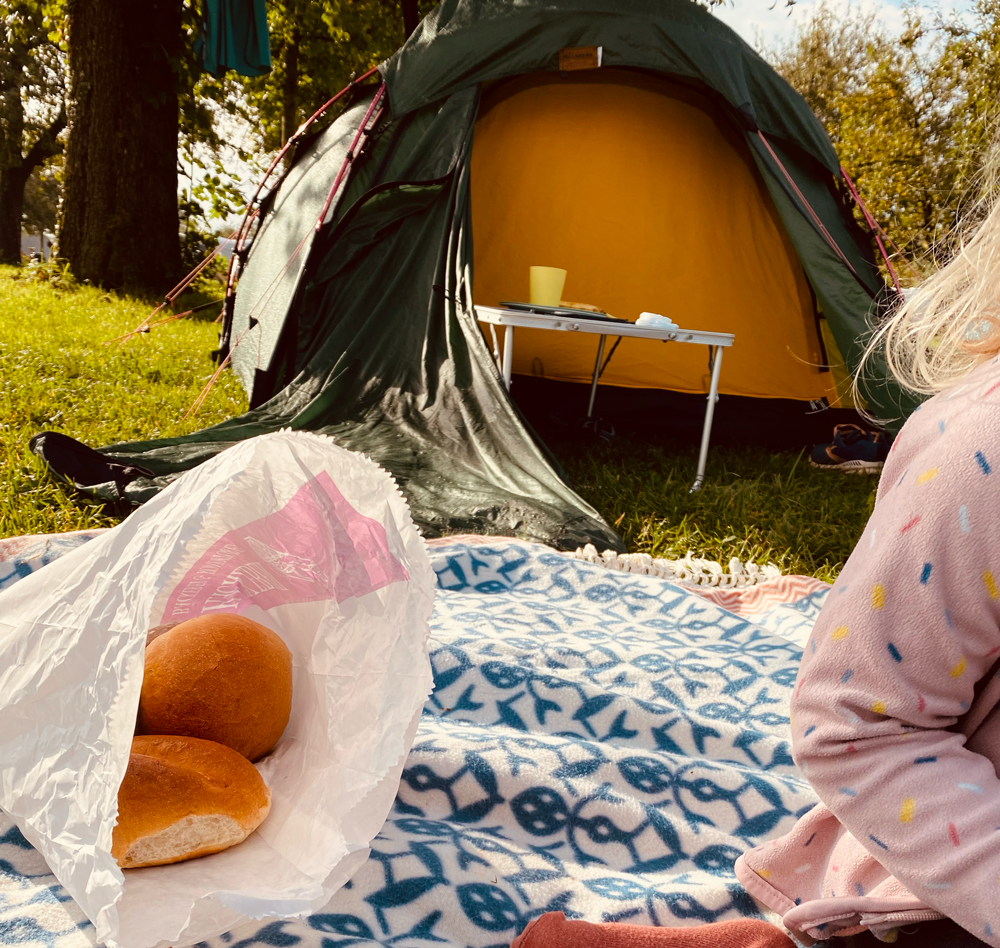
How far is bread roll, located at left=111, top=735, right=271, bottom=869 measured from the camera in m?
0.72

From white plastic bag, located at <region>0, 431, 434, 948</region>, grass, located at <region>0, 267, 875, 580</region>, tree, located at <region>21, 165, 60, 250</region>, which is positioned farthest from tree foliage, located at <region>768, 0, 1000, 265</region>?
tree, located at <region>21, 165, 60, 250</region>

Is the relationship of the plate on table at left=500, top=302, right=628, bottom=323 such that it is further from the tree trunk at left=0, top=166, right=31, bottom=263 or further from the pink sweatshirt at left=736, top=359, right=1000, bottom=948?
the tree trunk at left=0, top=166, right=31, bottom=263

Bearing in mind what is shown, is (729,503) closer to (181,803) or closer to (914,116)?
(181,803)

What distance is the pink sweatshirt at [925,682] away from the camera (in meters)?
0.59

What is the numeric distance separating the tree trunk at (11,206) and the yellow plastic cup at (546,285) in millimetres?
17979

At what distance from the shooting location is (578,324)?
8.56ft

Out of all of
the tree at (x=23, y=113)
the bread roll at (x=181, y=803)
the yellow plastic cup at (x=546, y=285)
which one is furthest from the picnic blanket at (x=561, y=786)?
the tree at (x=23, y=113)

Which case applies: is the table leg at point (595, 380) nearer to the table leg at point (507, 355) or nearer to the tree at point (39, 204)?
the table leg at point (507, 355)

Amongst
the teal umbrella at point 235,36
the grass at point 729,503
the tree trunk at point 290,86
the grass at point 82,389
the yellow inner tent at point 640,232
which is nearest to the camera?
the grass at point 82,389

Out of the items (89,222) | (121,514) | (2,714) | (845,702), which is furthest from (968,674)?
(89,222)

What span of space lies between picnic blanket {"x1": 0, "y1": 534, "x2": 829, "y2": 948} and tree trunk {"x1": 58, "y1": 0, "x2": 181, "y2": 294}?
5241 millimetres

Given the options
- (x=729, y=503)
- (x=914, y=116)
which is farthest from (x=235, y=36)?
(x=914, y=116)

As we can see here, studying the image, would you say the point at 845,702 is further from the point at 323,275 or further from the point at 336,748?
the point at 323,275

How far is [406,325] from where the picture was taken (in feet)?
10.1
